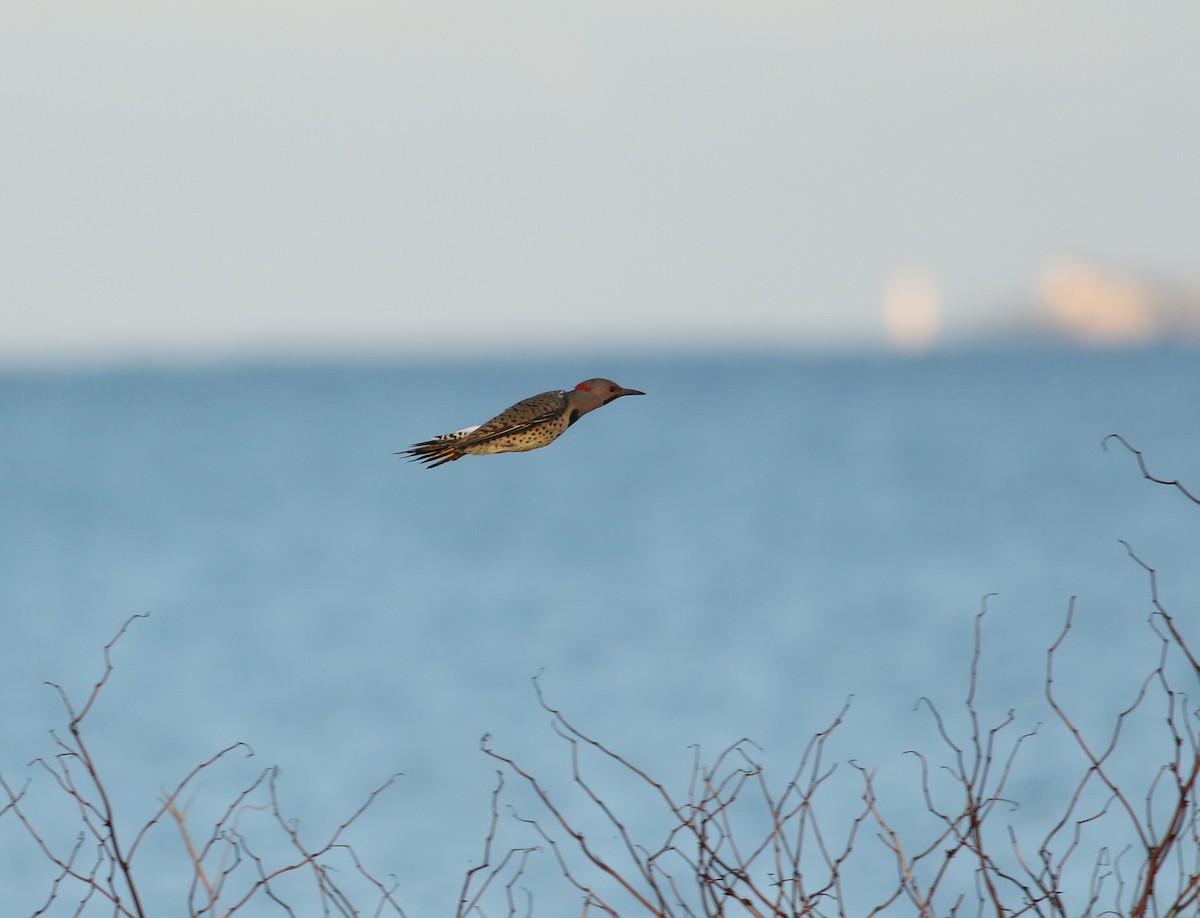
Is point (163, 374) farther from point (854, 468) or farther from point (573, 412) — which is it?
point (573, 412)

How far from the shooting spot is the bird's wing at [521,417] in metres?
2.01

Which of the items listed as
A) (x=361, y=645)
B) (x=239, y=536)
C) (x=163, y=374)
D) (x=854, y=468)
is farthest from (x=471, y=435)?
(x=163, y=374)

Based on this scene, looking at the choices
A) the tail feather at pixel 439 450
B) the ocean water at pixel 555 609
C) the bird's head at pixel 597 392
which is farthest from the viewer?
the ocean water at pixel 555 609

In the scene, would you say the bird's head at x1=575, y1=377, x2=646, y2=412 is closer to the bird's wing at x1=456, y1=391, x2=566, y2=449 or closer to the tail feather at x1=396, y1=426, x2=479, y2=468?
the bird's wing at x1=456, y1=391, x2=566, y2=449

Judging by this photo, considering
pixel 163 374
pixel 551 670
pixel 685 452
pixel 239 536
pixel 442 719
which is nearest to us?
pixel 442 719

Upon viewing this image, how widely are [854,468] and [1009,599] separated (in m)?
40.1

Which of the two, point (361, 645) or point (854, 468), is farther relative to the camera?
point (854, 468)

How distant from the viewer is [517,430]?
6.63 feet

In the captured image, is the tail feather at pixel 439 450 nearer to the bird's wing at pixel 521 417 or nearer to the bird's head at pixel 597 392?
the bird's wing at pixel 521 417

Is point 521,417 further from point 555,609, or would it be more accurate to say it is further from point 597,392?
point 555,609

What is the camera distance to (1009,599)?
38.3m

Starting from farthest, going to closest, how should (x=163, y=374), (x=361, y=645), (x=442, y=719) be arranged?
(x=163, y=374) < (x=361, y=645) < (x=442, y=719)

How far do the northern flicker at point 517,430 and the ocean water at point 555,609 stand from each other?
0.03m

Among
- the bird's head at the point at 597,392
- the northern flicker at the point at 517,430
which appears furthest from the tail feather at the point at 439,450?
the bird's head at the point at 597,392
